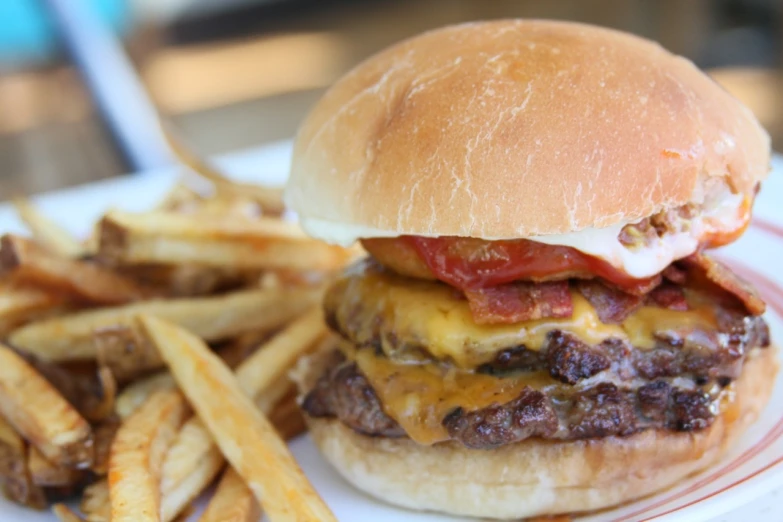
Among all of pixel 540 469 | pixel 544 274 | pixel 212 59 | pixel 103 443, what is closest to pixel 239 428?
pixel 103 443

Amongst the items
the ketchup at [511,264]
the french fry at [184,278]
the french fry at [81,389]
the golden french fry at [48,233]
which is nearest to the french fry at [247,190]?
the french fry at [184,278]

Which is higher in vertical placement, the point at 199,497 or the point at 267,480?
the point at 267,480

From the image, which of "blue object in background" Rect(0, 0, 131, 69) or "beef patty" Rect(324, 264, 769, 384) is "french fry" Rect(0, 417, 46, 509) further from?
"blue object in background" Rect(0, 0, 131, 69)

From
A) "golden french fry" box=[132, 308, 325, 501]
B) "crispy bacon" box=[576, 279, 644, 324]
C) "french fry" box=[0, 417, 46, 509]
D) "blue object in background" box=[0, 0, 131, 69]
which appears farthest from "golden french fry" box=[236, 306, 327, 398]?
"blue object in background" box=[0, 0, 131, 69]

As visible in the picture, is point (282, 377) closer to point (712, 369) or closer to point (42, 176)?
point (712, 369)

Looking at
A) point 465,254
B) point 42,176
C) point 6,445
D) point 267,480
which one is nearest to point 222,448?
point 267,480

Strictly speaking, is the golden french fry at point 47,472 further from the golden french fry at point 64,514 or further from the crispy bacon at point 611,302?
the crispy bacon at point 611,302

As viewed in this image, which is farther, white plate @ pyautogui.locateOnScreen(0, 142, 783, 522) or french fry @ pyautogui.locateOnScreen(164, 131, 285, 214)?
french fry @ pyautogui.locateOnScreen(164, 131, 285, 214)
